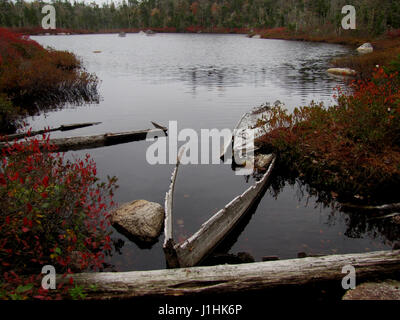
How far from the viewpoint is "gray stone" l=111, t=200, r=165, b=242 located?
783 cm

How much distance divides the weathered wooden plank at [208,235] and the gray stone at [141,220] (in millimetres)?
1622

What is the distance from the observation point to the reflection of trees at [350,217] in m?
8.22

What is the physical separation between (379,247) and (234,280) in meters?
4.45

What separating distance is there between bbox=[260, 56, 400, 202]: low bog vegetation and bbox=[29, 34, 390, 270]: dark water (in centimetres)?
103

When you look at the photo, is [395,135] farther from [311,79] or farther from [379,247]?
[311,79]

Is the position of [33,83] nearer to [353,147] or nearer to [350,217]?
[353,147]

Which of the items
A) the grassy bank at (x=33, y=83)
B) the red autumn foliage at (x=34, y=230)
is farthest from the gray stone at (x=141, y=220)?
the grassy bank at (x=33, y=83)

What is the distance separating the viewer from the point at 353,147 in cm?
997

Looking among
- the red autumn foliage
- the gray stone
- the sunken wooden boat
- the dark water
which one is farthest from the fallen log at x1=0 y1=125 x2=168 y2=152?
the sunken wooden boat

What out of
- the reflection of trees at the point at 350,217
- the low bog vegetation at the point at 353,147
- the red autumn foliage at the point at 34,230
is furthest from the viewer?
the low bog vegetation at the point at 353,147

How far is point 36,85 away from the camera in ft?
73.3

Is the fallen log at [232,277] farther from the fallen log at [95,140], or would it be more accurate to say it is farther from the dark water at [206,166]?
the fallen log at [95,140]

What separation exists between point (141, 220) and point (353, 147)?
6994 mm
